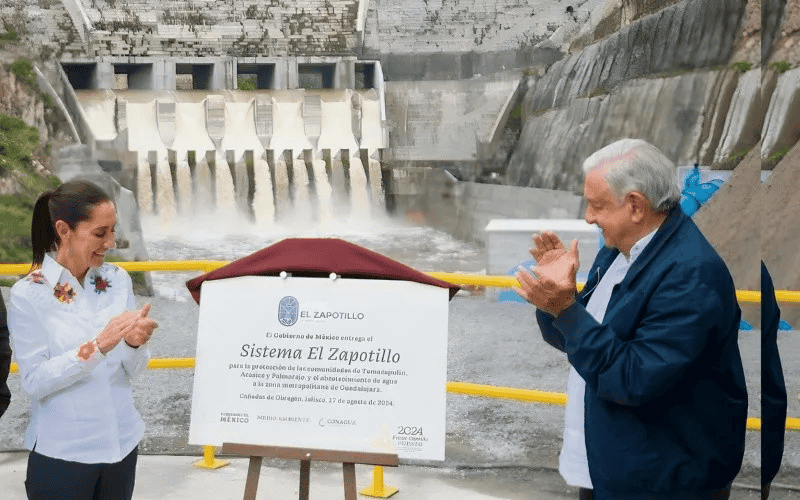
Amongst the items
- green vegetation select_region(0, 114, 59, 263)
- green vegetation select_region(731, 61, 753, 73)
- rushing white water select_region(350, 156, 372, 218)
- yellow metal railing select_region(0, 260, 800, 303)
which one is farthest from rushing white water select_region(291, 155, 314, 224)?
yellow metal railing select_region(0, 260, 800, 303)

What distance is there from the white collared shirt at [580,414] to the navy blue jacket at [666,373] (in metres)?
0.18

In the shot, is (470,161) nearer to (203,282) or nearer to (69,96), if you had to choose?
(69,96)

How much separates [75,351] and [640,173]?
1.42 metres

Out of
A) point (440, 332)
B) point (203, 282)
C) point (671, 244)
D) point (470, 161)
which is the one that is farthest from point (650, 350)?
point (470, 161)

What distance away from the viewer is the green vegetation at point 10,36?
9.63 m

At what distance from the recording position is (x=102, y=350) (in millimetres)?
2398

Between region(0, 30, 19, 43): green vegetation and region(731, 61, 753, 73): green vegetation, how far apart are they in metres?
7.31

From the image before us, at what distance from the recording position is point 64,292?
2502mm

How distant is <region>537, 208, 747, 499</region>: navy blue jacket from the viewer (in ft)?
7.09

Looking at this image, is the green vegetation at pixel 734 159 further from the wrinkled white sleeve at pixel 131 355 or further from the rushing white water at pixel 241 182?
the wrinkled white sleeve at pixel 131 355

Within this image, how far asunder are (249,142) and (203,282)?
7426 millimetres

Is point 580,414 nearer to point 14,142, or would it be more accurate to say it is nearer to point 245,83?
point 245,83

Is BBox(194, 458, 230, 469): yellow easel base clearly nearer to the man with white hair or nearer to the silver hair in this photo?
the man with white hair

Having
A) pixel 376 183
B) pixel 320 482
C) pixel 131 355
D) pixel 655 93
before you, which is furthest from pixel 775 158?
pixel 655 93
